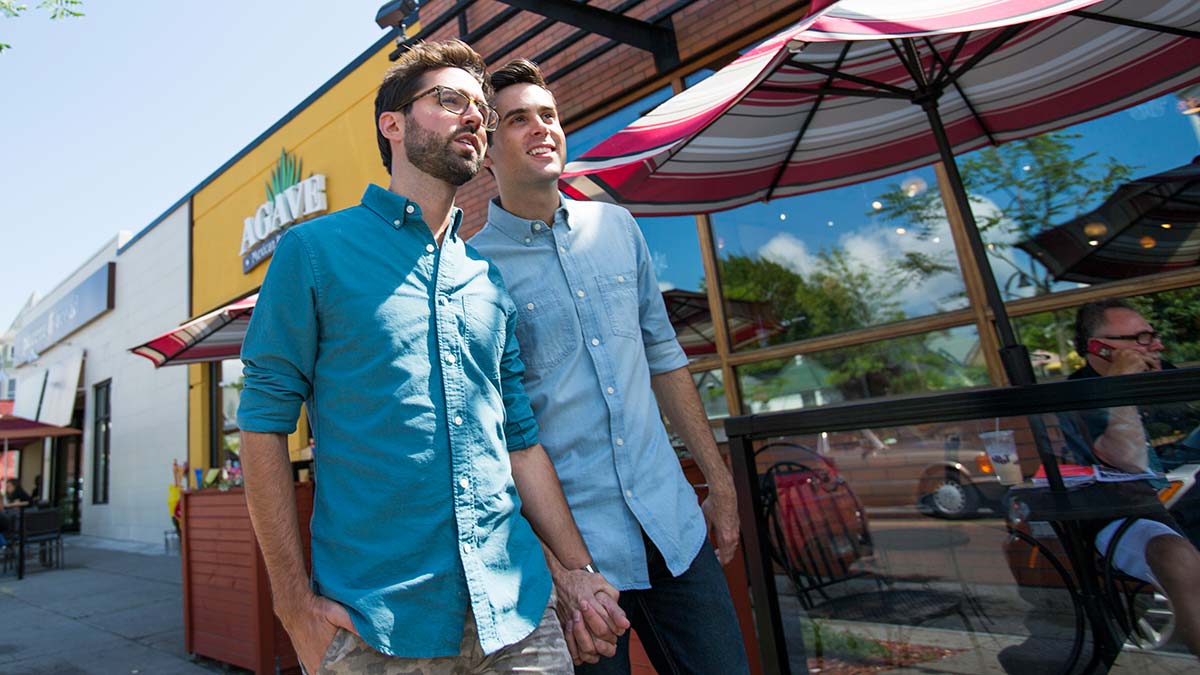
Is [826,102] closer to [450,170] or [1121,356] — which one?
[1121,356]

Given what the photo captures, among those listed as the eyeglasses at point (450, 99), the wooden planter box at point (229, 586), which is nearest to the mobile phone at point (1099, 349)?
the eyeglasses at point (450, 99)

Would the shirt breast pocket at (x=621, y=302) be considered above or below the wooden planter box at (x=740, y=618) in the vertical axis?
above

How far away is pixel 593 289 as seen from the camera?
165 cm

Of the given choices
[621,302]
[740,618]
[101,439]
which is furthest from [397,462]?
[101,439]

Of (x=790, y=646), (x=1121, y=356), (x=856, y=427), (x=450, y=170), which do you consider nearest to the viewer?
(x=450, y=170)

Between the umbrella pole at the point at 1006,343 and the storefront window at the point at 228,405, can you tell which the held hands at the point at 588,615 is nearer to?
the umbrella pole at the point at 1006,343

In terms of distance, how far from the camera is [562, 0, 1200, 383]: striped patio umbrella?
7.09 ft

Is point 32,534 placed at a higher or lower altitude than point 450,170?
lower

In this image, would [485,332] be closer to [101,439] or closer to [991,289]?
[991,289]

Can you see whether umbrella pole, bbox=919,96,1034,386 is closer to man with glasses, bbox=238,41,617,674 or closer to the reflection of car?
the reflection of car

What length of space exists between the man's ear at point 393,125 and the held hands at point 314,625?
3.08ft

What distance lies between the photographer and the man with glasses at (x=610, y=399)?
1.44 m

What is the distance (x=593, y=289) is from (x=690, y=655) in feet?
2.91

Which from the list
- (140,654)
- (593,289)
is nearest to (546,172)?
(593,289)
